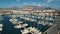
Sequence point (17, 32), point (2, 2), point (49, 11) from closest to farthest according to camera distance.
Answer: point (17, 32) < point (2, 2) < point (49, 11)

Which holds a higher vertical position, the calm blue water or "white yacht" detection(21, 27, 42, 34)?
the calm blue water

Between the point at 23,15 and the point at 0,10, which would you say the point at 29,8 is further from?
the point at 0,10

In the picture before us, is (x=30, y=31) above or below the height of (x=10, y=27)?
below

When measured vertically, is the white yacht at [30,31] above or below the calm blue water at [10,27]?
below

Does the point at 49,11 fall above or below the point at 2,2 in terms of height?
below

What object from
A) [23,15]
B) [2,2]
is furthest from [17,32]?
[2,2]

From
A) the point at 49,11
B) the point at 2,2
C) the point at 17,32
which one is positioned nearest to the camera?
the point at 17,32

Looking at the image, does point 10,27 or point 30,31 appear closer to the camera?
point 30,31

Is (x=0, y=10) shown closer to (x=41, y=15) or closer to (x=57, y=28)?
(x=41, y=15)

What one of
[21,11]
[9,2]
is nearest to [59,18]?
[21,11]

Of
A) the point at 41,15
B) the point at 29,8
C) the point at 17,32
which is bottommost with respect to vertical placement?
Result: the point at 17,32

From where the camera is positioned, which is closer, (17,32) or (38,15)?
(17,32)
